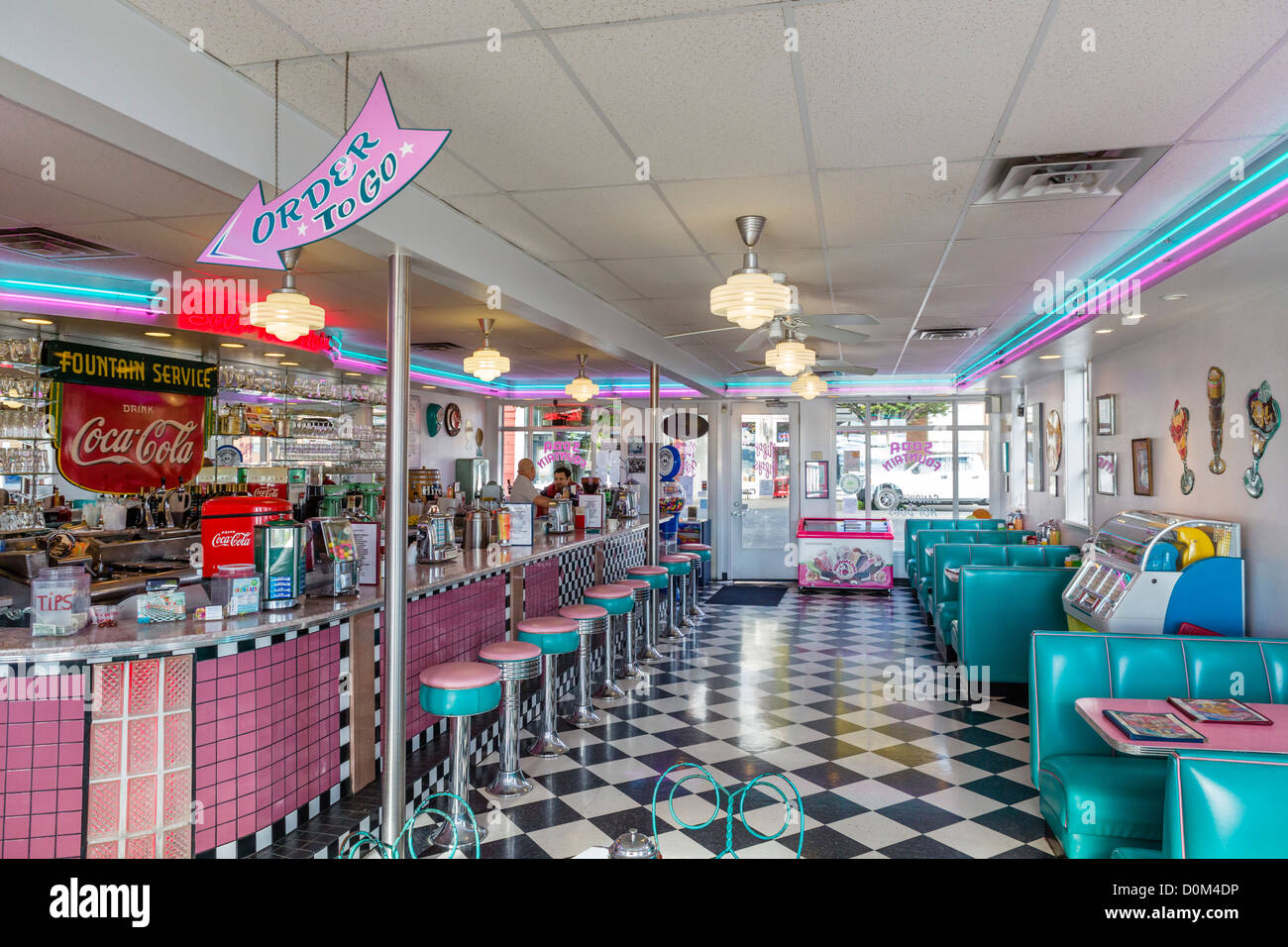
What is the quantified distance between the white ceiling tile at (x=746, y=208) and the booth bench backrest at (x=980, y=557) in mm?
4053

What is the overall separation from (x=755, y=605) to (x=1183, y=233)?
660cm

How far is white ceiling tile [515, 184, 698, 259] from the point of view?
12.9ft

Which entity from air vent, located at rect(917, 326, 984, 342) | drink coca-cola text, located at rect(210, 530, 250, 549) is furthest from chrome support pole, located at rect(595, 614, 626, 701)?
air vent, located at rect(917, 326, 984, 342)

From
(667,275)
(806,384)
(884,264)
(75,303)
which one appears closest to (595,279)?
(667,275)

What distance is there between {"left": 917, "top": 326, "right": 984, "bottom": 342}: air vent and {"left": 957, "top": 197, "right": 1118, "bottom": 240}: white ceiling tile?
10.3 ft

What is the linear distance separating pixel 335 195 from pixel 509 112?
3.30 feet

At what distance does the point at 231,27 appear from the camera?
2.43 meters

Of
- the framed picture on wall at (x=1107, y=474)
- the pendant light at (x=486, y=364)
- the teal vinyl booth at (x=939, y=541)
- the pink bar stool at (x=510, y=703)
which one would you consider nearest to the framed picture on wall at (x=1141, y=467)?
the framed picture on wall at (x=1107, y=474)

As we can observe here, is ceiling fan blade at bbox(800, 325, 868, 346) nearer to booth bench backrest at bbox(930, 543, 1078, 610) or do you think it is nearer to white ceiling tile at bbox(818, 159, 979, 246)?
white ceiling tile at bbox(818, 159, 979, 246)

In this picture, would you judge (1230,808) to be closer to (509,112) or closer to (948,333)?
(509,112)

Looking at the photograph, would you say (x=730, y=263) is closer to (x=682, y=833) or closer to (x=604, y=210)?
(x=604, y=210)

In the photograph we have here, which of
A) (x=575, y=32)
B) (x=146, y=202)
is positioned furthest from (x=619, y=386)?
(x=575, y=32)

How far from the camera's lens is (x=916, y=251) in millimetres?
4855

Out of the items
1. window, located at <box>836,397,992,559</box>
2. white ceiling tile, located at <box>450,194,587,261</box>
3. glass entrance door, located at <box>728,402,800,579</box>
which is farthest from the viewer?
glass entrance door, located at <box>728,402,800,579</box>
